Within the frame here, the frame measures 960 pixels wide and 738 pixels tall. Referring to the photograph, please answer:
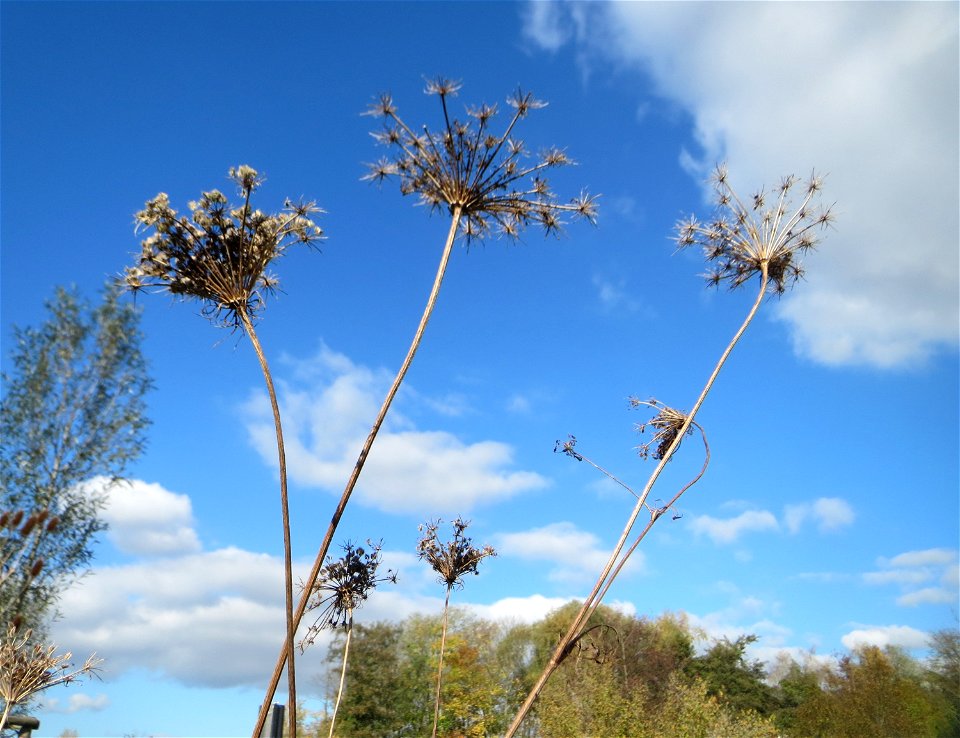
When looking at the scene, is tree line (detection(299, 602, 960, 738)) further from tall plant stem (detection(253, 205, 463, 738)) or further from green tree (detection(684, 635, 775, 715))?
tall plant stem (detection(253, 205, 463, 738))

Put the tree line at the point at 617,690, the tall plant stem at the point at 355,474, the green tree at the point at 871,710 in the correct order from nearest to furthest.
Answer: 1. the tall plant stem at the point at 355,474
2. the tree line at the point at 617,690
3. the green tree at the point at 871,710

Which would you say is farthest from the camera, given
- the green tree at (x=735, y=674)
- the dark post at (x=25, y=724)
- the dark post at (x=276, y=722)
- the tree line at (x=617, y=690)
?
the green tree at (x=735, y=674)

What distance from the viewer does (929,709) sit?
52.2 meters

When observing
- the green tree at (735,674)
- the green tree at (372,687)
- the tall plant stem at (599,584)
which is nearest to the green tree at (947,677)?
the green tree at (735,674)

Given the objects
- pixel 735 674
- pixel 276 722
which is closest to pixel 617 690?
pixel 735 674

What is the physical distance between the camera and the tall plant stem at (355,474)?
21.5 ft

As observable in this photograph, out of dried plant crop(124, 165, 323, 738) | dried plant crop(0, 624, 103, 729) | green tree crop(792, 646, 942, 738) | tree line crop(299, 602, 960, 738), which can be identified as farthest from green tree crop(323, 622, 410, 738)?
dried plant crop(124, 165, 323, 738)

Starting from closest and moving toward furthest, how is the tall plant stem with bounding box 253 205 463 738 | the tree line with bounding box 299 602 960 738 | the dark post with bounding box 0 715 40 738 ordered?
the tall plant stem with bounding box 253 205 463 738, the dark post with bounding box 0 715 40 738, the tree line with bounding box 299 602 960 738

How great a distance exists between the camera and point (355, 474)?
23.3 ft

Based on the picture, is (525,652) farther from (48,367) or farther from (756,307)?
(756,307)

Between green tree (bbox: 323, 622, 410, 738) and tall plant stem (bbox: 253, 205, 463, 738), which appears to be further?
green tree (bbox: 323, 622, 410, 738)

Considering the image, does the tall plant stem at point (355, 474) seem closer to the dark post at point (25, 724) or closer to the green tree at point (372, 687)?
the dark post at point (25, 724)

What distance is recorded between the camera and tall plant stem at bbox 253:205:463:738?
654cm

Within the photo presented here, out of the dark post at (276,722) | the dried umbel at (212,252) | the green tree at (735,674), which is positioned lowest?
Answer: the dark post at (276,722)
